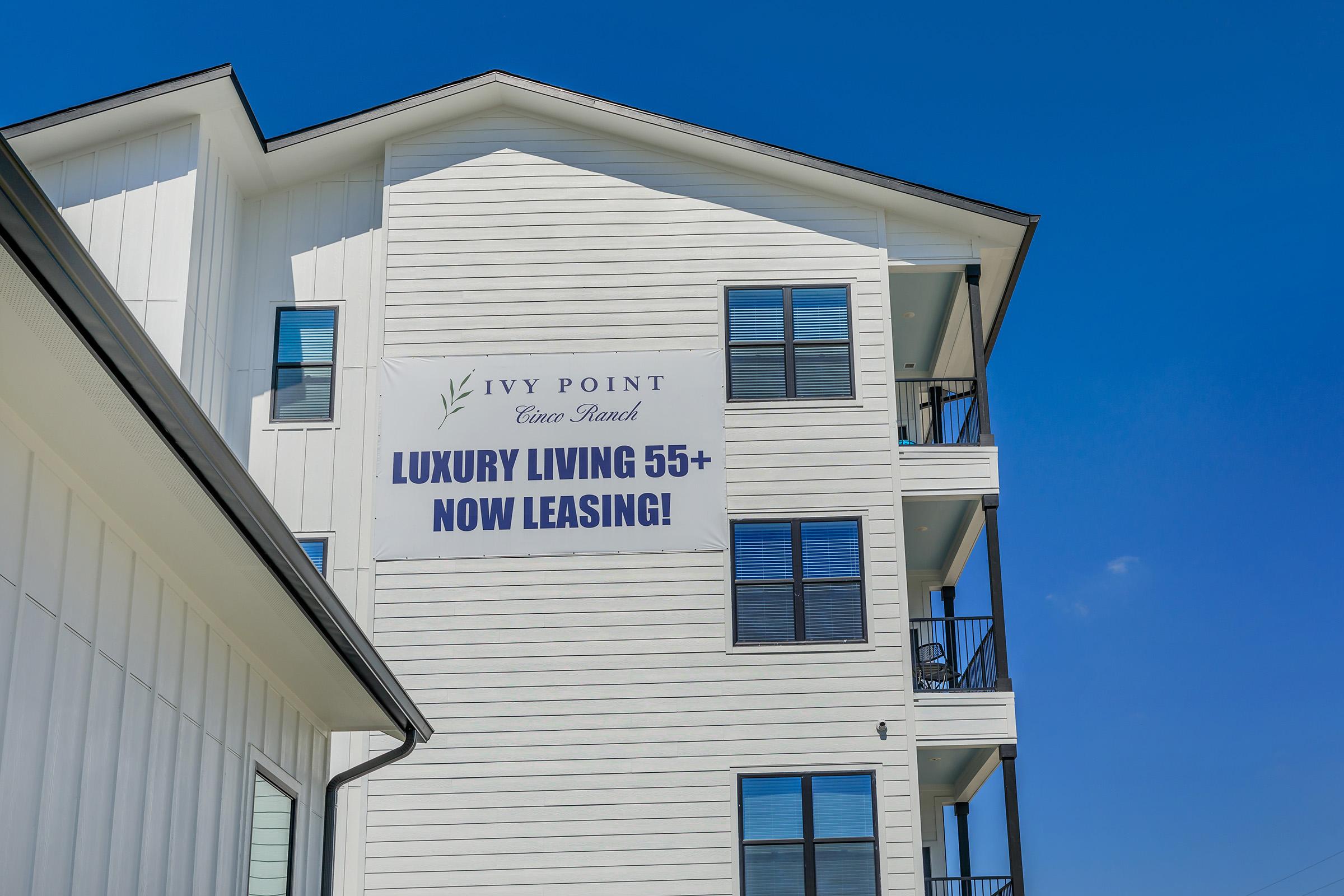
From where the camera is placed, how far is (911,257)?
20.4 m

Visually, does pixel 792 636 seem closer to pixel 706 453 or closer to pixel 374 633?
pixel 706 453

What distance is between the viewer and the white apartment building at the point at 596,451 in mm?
17875

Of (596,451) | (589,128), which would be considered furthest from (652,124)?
(596,451)

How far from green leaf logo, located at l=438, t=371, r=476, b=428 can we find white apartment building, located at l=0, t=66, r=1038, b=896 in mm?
90

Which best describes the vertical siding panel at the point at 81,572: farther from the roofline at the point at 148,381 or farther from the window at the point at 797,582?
the window at the point at 797,582

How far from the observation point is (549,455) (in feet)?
63.6

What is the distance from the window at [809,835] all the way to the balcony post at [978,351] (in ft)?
15.7

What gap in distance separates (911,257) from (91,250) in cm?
1015

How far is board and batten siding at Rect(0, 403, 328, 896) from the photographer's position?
253 inches

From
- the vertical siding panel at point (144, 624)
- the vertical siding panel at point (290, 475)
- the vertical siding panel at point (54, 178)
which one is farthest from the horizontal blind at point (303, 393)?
the vertical siding panel at point (144, 624)

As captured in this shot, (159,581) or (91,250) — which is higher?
(91,250)

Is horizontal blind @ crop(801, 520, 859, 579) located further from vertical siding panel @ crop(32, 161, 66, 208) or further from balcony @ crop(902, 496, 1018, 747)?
vertical siding panel @ crop(32, 161, 66, 208)

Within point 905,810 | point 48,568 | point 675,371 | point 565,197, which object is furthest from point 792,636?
point 48,568

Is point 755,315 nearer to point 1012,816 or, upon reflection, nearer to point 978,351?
point 978,351
